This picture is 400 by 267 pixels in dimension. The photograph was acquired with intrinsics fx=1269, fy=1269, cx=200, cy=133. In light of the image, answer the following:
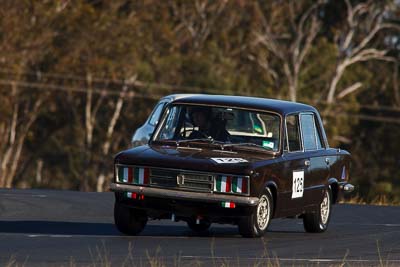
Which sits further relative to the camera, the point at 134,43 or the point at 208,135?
the point at 134,43

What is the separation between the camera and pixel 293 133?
14836 mm

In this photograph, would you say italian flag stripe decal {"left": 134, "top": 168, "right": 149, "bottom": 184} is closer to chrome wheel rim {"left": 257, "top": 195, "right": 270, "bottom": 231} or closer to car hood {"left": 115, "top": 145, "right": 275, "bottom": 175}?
car hood {"left": 115, "top": 145, "right": 275, "bottom": 175}

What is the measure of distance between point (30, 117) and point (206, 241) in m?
45.4

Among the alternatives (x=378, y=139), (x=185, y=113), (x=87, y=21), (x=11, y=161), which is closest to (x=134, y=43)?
(x=87, y=21)

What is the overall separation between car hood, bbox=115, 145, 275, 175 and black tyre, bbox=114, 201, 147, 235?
52 cm

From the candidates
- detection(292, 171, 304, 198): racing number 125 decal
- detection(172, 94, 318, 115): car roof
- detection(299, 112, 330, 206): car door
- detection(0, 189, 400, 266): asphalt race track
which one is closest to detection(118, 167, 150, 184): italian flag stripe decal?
detection(0, 189, 400, 266): asphalt race track

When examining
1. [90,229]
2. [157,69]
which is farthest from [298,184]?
[157,69]

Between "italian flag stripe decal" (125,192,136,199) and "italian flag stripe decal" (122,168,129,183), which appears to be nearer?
"italian flag stripe decal" (125,192,136,199)

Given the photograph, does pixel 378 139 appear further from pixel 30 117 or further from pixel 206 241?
pixel 206 241

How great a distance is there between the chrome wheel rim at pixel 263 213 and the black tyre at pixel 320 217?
1649 millimetres

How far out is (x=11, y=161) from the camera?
197ft

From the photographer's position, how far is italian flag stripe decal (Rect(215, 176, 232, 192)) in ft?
43.3

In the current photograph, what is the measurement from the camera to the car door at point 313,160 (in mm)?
14945

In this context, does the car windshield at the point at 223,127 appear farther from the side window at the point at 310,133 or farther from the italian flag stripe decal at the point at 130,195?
the italian flag stripe decal at the point at 130,195
